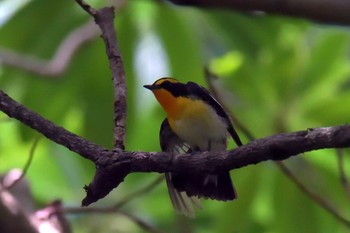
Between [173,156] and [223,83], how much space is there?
5.72ft

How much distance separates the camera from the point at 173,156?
1599 mm

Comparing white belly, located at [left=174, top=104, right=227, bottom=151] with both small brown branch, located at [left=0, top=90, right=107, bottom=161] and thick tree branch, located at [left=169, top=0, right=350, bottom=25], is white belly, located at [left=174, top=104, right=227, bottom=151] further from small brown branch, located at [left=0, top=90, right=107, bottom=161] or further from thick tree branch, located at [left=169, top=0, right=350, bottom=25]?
small brown branch, located at [left=0, top=90, right=107, bottom=161]

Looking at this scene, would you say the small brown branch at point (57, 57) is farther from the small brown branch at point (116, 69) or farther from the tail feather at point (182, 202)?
the tail feather at point (182, 202)

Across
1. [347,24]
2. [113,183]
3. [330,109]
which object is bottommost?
[330,109]

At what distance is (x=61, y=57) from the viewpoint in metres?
2.92

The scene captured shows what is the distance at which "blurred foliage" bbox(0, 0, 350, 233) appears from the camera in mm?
2887

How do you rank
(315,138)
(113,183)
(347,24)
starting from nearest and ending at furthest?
1. (315,138)
2. (113,183)
3. (347,24)

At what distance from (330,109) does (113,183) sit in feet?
5.18

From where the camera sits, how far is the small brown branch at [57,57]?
9.34 ft

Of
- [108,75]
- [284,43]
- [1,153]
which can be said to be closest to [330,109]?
[284,43]

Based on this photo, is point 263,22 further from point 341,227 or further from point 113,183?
point 113,183

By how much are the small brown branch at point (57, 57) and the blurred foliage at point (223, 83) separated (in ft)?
0.13

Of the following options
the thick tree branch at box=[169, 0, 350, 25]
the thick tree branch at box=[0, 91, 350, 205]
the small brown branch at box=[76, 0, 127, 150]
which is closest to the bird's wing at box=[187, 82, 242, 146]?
the thick tree branch at box=[169, 0, 350, 25]

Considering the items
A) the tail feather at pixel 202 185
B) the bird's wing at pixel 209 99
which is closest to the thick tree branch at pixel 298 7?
the bird's wing at pixel 209 99
